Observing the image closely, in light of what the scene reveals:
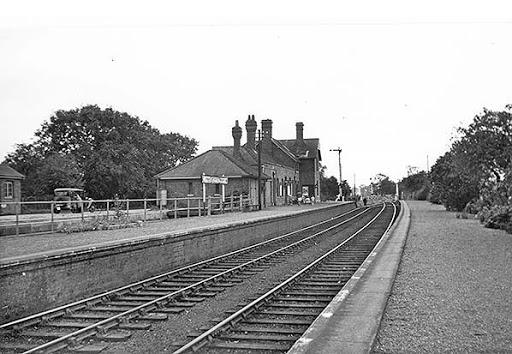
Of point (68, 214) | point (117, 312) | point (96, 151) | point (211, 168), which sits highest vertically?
point (96, 151)

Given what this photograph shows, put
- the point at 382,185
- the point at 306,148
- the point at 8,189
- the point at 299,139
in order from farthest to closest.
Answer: the point at 382,185, the point at 299,139, the point at 306,148, the point at 8,189

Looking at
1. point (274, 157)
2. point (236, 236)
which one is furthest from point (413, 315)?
point (274, 157)

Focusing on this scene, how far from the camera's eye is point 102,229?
22.5 metres

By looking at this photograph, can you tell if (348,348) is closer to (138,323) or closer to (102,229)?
(138,323)

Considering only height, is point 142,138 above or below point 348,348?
above

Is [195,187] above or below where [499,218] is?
above

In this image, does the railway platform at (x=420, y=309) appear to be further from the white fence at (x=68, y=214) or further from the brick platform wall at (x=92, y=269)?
the white fence at (x=68, y=214)

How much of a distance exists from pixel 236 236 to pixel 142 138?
4305 centimetres

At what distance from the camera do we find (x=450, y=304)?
10.8 meters

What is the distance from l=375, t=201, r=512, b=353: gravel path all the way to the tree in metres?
41.3

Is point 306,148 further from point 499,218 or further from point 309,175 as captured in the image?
point 499,218

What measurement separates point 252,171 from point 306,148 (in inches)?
1191

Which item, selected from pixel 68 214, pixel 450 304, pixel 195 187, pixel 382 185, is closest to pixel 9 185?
pixel 195 187

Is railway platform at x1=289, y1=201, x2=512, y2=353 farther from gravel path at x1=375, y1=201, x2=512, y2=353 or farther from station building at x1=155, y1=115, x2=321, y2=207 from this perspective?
station building at x1=155, y1=115, x2=321, y2=207
